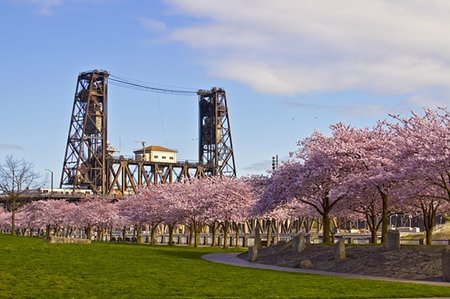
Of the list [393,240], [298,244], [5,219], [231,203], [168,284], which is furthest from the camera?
[5,219]

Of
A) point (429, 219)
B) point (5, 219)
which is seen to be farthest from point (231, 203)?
point (5, 219)

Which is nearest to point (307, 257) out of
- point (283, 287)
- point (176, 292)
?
point (283, 287)

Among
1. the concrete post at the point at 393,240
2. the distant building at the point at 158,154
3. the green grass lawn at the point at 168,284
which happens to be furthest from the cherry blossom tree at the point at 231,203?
the distant building at the point at 158,154

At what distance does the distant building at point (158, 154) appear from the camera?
19538 cm

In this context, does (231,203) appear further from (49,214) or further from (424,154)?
(49,214)

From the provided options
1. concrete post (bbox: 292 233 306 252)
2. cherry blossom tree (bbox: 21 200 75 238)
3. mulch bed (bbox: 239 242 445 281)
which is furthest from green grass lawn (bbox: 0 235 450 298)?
cherry blossom tree (bbox: 21 200 75 238)

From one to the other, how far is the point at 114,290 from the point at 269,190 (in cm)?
2652

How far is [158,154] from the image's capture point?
648 ft

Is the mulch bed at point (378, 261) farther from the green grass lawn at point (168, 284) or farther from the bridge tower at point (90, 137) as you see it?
the bridge tower at point (90, 137)

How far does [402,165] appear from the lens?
39.1m

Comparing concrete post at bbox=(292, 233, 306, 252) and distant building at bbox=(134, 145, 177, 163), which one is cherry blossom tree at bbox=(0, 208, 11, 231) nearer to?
distant building at bbox=(134, 145, 177, 163)

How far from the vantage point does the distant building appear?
195375 mm

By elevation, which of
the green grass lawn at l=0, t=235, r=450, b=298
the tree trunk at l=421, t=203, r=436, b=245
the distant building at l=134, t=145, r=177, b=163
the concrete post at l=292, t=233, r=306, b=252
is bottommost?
the green grass lawn at l=0, t=235, r=450, b=298

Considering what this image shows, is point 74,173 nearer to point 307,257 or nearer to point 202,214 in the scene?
point 202,214
